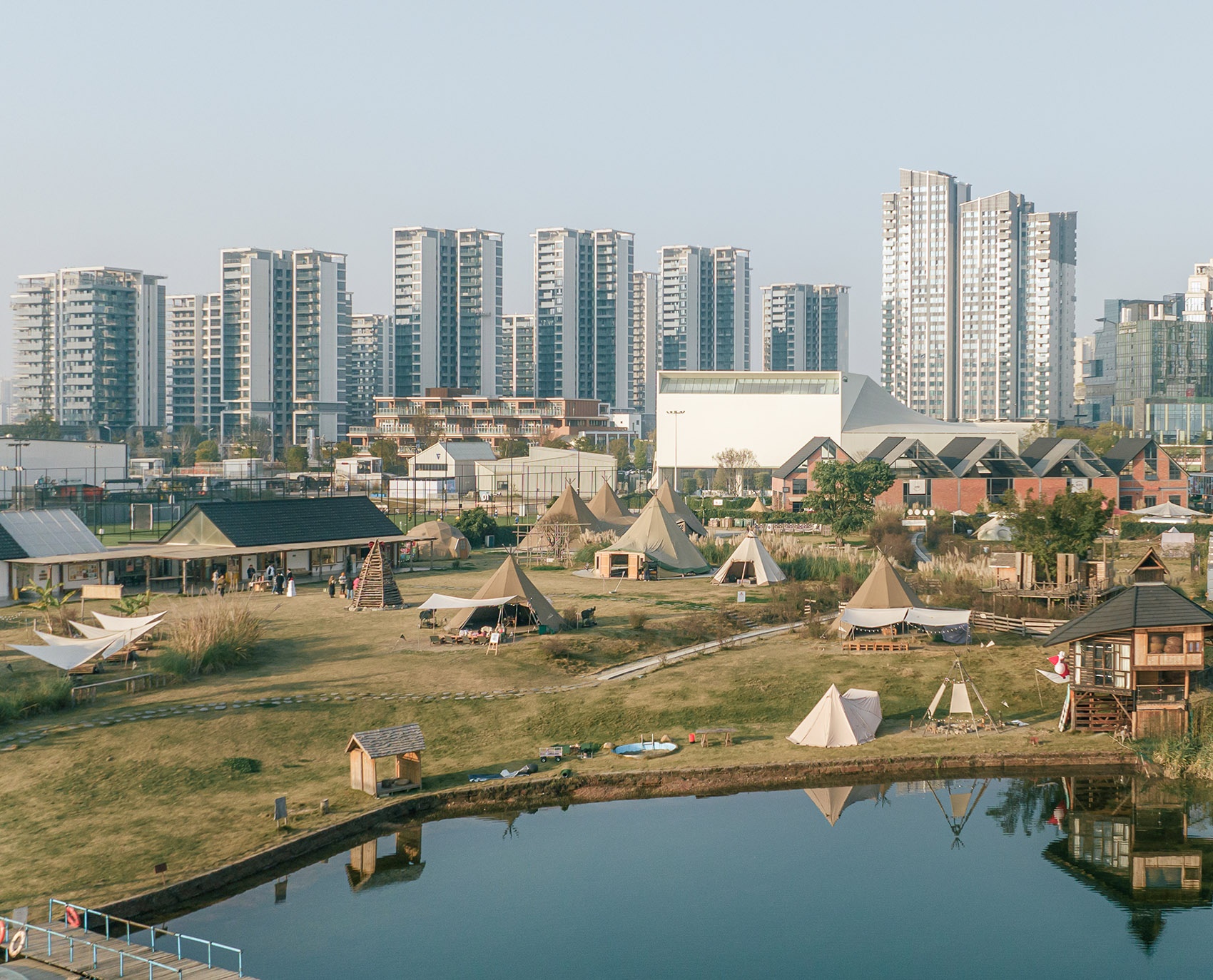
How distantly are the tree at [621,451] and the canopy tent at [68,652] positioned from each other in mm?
104231

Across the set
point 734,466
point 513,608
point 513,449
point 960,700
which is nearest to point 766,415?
point 734,466

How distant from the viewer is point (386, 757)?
85.5ft

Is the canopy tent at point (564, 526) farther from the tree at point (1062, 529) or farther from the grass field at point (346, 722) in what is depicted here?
the tree at point (1062, 529)

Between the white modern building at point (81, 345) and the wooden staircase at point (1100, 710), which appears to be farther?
the white modern building at point (81, 345)

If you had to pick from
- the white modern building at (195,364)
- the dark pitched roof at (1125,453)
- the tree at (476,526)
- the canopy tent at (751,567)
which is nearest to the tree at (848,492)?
the canopy tent at (751,567)

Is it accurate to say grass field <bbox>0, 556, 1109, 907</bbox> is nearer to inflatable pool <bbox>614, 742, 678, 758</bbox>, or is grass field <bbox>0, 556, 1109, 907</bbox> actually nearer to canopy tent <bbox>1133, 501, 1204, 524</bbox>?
inflatable pool <bbox>614, 742, 678, 758</bbox>

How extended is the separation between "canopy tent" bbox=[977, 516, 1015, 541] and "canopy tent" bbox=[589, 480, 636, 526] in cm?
1879

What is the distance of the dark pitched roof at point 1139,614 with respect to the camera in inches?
1154

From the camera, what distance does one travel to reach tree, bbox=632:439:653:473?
141 m

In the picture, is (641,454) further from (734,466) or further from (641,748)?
(641,748)

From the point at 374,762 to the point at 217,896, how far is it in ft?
17.5

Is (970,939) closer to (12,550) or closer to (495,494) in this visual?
(12,550)

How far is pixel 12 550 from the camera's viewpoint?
147 feet

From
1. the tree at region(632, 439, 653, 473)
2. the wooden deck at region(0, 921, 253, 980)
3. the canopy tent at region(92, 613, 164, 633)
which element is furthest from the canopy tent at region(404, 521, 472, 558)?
the tree at region(632, 439, 653, 473)
